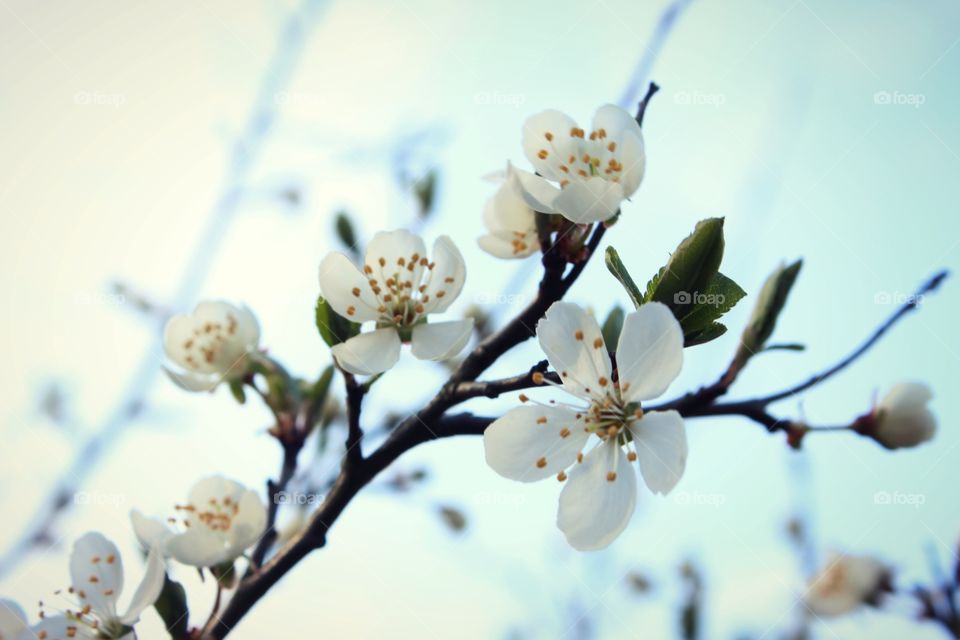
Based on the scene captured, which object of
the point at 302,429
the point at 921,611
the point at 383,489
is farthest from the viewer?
the point at 383,489

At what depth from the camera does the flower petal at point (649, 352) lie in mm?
982

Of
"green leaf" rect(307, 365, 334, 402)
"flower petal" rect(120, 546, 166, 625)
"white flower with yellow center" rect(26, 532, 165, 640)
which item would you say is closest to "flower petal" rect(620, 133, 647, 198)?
"green leaf" rect(307, 365, 334, 402)

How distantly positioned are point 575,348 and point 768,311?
30 cm

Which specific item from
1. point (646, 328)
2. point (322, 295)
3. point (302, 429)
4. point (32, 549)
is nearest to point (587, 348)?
point (646, 328)

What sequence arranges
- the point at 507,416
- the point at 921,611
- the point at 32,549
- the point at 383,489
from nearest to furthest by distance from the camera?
the point at 507,416, the point at 921,611, the point at 32,549, the point at 383,489

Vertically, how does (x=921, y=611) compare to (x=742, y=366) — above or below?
below

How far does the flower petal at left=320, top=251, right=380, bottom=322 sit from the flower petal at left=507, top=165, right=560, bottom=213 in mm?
388

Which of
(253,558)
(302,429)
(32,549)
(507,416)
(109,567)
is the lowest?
(32,549)

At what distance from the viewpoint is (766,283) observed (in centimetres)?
109

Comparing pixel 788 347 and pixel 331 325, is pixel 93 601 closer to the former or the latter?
pixel 331 325

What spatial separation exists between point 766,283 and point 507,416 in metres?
0.45

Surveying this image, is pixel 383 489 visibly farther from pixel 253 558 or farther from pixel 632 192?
pixel 632 192

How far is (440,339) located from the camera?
133cm

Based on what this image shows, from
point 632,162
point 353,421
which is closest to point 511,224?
point 632,162
